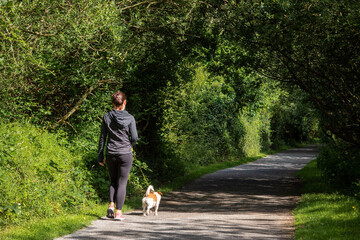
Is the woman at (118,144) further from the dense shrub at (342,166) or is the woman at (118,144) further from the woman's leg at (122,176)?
the dense shrub at (342,166)

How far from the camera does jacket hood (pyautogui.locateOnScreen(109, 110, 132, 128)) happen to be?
303 inches

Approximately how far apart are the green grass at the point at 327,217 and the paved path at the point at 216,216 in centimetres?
26

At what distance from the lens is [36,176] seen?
818 cm

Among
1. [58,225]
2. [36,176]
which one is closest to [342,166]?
[36,176]

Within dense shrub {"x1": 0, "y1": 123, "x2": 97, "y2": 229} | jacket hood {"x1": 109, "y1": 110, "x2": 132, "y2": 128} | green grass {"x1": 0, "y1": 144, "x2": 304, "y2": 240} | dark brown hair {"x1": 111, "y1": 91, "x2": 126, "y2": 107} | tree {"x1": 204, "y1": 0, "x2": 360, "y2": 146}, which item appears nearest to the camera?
green grass {"x1": 0, "y1": 144, "x2": 304, "y2": 240}

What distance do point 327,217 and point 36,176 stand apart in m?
5.56

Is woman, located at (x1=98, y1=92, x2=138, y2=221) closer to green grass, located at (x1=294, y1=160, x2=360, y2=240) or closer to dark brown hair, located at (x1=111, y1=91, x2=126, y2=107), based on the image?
dark brown hair, located at (x1=111, y1=91, x2=126, y2=107)

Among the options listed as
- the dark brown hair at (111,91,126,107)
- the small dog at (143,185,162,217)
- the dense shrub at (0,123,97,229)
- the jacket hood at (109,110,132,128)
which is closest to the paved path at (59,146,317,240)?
the small dog at (143,185,162,217)

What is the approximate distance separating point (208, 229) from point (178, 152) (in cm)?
1033

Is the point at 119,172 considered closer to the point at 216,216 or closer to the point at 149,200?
the point at 149,200

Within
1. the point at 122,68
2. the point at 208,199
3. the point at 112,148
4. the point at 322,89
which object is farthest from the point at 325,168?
the point at 112,148

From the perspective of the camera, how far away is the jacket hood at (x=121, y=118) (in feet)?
25.3

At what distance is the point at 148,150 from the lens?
15680 millimetres

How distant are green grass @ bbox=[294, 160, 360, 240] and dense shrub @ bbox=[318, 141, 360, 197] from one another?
0.81m
